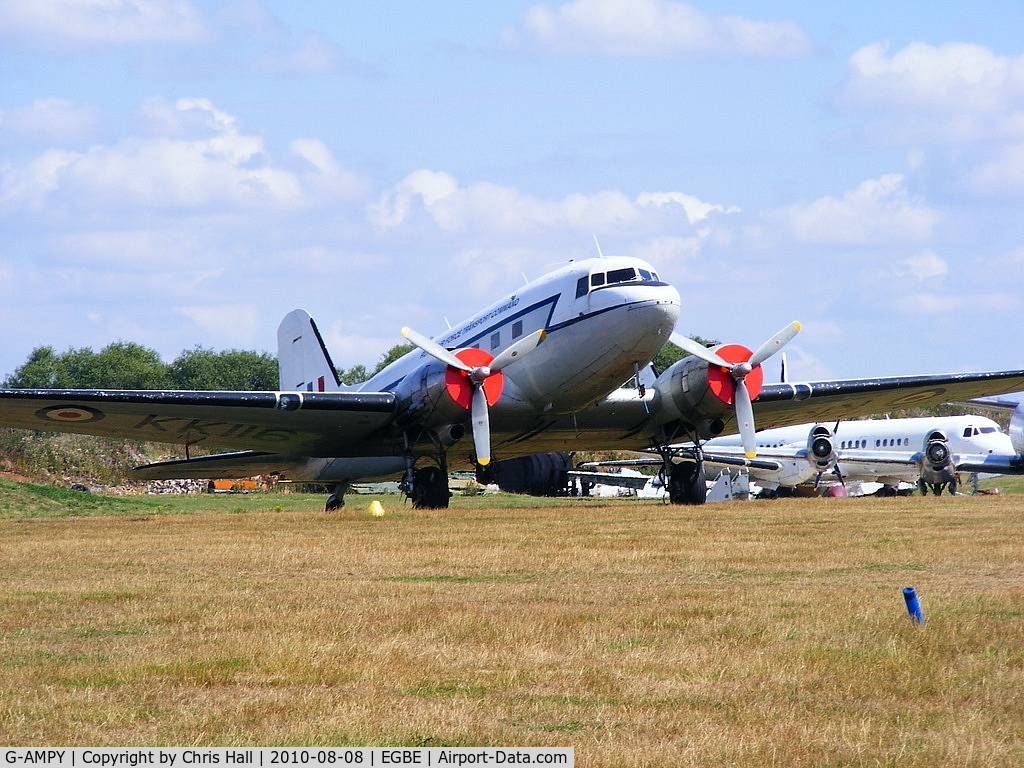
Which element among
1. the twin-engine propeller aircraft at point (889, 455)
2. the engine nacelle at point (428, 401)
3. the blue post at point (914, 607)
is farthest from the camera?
the twin-engine propeller aircraft at point (889, 455)

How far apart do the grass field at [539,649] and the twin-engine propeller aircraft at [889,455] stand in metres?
38.0

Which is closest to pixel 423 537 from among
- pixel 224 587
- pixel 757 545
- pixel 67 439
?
pixel 757 545

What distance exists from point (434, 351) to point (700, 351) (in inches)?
249

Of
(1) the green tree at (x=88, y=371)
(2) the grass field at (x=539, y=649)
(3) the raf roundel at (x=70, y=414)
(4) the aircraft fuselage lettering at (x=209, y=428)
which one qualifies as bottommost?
(2) the grass field at (x=539, y=649)

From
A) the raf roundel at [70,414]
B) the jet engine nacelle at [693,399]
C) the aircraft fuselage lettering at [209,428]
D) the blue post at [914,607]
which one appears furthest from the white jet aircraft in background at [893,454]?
the blue post at [914,607]

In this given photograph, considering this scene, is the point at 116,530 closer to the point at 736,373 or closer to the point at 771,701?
the point at 736,373

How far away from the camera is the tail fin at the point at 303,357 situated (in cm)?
3459

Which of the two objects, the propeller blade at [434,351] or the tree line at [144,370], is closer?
the propeller blade at [434,351]

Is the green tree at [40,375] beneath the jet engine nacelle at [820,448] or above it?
above

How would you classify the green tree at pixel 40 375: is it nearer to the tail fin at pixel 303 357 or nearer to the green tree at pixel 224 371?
the green tree at pixel 224 371

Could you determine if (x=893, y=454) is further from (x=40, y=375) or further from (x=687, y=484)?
(x=40, y=375)

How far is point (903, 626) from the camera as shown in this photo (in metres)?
9.09

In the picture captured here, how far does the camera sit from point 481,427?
2539 cm

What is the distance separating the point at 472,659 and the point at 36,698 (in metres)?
2.81
